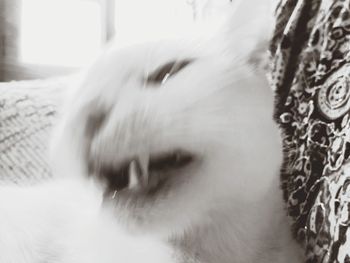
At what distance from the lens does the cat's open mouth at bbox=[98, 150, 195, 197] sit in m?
0.58

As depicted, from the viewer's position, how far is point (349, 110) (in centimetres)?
58

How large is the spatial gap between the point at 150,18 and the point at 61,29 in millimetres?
1848

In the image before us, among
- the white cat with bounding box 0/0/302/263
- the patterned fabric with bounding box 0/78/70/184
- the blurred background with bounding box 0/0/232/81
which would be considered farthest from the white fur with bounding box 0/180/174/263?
the blurred background with bounding box 0/0/232/81

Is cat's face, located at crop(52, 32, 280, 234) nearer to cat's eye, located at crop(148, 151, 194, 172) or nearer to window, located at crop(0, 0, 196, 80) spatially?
cat's eye, located at crop(148, 151, 194, 172)

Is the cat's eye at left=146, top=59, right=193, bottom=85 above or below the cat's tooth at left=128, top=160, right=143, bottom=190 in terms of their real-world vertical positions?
above

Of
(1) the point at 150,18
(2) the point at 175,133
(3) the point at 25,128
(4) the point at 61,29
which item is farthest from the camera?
(4) the point at 61,29

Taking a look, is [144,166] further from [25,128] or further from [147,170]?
[25,128]

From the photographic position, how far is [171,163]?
1.95 ft

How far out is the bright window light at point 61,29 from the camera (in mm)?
2924

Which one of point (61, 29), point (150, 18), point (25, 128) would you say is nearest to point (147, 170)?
point (25, 128)

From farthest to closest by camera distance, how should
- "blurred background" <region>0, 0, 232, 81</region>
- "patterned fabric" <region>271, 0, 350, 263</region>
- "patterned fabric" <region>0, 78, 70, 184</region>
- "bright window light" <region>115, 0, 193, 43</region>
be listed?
"blurred background" <region>0, 0, 232, 81</region> < "patterned fabric" <region>0, 78, 70, 184</region> < "bright window light" <region>115, 0, 193, 43</region> < "patterned fabric" <region>271, 0, 350, 263</region>

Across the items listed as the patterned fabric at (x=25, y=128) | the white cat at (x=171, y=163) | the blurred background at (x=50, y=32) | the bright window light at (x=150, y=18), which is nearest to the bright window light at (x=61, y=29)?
the blurred background at (x=50, y=32)

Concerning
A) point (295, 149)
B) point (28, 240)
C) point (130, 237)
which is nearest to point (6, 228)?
point (28, 240)

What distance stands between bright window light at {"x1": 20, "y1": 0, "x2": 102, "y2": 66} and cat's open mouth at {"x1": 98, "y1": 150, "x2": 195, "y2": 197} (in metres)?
2.39
